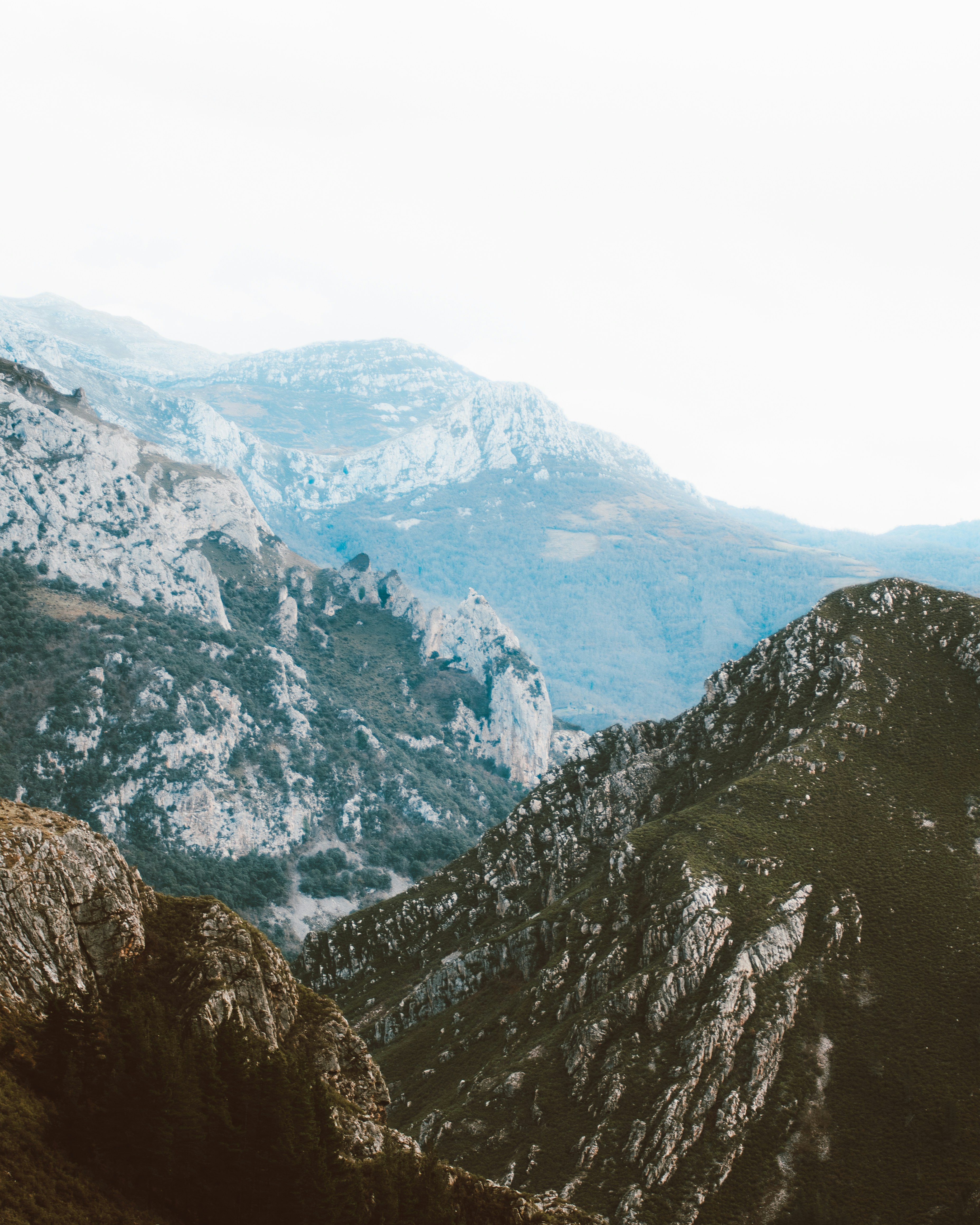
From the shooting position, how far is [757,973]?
227 feet

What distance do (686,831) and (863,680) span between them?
31.7 m

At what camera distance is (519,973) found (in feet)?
312

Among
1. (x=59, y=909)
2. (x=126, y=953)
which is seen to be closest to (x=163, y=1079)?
(x=126, y=953)

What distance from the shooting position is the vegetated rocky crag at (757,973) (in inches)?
2293

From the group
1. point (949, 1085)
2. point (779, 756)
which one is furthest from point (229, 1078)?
point (779, 756)

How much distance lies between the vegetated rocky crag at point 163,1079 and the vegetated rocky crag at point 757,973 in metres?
18.1

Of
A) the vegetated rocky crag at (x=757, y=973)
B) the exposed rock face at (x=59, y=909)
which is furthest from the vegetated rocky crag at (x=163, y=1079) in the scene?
the vegetated rocky crag at (x=757, y=973)

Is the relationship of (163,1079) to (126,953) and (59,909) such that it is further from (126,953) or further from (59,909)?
(59,909)

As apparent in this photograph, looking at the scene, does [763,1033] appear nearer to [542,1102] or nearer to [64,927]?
[542,1102]

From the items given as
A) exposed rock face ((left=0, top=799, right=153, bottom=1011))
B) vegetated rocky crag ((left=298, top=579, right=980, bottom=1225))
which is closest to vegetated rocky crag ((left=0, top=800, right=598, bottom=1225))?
exposed rock face ((left=0, top=799, right=153, bottom=1011))

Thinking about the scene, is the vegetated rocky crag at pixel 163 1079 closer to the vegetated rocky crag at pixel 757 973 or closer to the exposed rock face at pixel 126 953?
the exposed rock face at pixel 126 953

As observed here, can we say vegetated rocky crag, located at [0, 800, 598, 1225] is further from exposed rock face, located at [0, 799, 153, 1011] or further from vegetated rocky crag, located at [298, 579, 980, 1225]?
vegetated rocky crag, located at [298, 579, 980, 1225]

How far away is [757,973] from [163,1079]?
51984mm

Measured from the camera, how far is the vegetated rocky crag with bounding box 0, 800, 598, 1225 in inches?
1351
